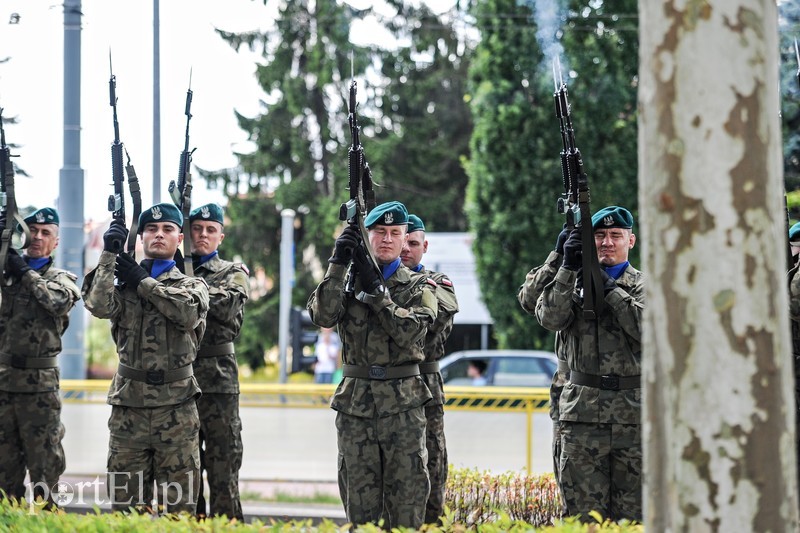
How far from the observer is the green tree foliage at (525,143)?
20797 millimetres

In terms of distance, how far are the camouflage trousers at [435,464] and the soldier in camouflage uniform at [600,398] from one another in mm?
1266

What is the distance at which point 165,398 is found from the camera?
617cm

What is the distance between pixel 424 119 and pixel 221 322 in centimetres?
2194

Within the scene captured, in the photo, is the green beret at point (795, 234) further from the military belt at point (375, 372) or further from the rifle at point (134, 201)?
the rifle at point (134, 201)

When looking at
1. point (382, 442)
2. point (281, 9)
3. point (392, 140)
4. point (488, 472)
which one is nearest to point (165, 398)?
point (382, 442)

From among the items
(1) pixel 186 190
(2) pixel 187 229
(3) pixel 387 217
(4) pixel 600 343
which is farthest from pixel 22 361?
(4) pixel 600 343

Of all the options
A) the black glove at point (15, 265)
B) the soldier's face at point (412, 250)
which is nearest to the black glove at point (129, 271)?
the black glove at point (15, 265)

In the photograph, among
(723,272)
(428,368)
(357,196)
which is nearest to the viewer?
(723,272)

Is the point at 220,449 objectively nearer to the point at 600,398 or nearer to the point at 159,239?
the point at 159,239

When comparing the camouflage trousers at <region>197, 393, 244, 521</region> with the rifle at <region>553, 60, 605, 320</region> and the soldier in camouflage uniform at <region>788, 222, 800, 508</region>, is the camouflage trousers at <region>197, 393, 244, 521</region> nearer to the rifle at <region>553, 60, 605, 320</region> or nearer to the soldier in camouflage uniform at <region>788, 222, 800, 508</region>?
the rifle at <region>553, 60, 605, 320</region>

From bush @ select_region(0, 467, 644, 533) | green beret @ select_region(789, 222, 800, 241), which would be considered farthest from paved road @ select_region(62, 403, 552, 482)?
bush @ select_region(0, 467, 644, 533)

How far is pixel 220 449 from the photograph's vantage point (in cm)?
724

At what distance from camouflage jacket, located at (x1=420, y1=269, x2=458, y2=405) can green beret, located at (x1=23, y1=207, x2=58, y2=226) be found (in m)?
2.86

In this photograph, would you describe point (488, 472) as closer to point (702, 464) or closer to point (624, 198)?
point (702, 464)
